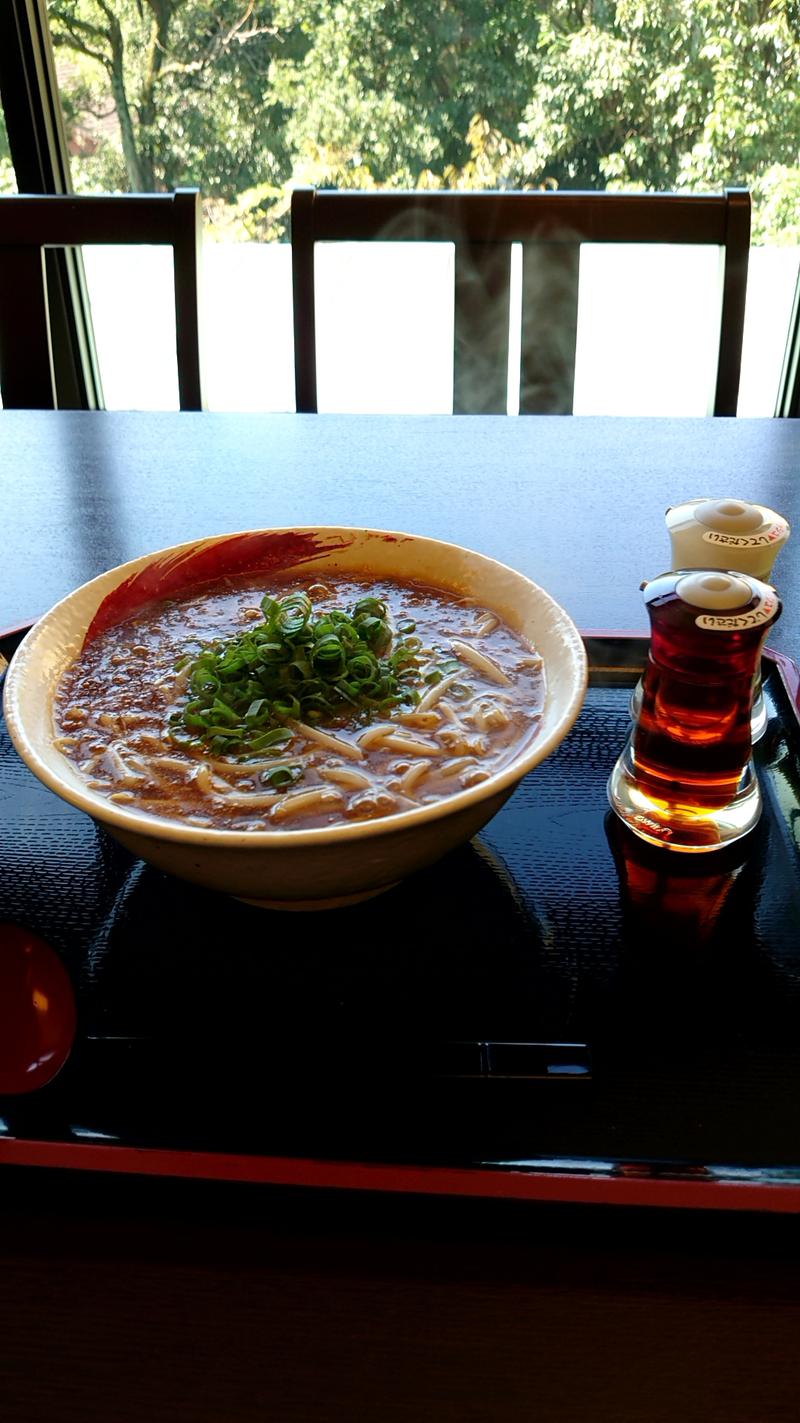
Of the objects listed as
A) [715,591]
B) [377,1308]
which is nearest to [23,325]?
[715,591]

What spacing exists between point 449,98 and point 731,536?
4169 mm

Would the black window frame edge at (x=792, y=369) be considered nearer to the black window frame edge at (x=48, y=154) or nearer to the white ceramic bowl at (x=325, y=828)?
the black window frame edge at (x=48, y=154)

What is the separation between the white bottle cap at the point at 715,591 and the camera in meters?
0.96

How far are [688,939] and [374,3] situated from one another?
15.5ft

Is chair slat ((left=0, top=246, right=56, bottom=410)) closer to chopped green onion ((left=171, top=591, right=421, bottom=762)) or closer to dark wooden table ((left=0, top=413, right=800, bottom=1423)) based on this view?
chopped green onion ((left=171, top=591, right=421, bottom=762))

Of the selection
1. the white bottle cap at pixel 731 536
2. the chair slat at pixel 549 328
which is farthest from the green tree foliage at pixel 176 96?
the white bottle cap at pixel 731 536

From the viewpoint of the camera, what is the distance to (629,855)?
105 cm

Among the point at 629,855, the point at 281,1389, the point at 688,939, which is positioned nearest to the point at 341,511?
the point at 629,855

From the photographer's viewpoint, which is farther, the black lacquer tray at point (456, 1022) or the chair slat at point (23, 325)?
the chair slat at point (23, 325)

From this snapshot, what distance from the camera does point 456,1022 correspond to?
0.86 m

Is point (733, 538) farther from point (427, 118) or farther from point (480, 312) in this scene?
→ point (427, 118)

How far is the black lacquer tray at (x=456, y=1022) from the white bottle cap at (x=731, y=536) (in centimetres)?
30

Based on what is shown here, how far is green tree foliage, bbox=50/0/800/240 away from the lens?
4402 mm

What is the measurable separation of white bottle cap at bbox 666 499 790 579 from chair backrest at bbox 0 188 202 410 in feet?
5.23
